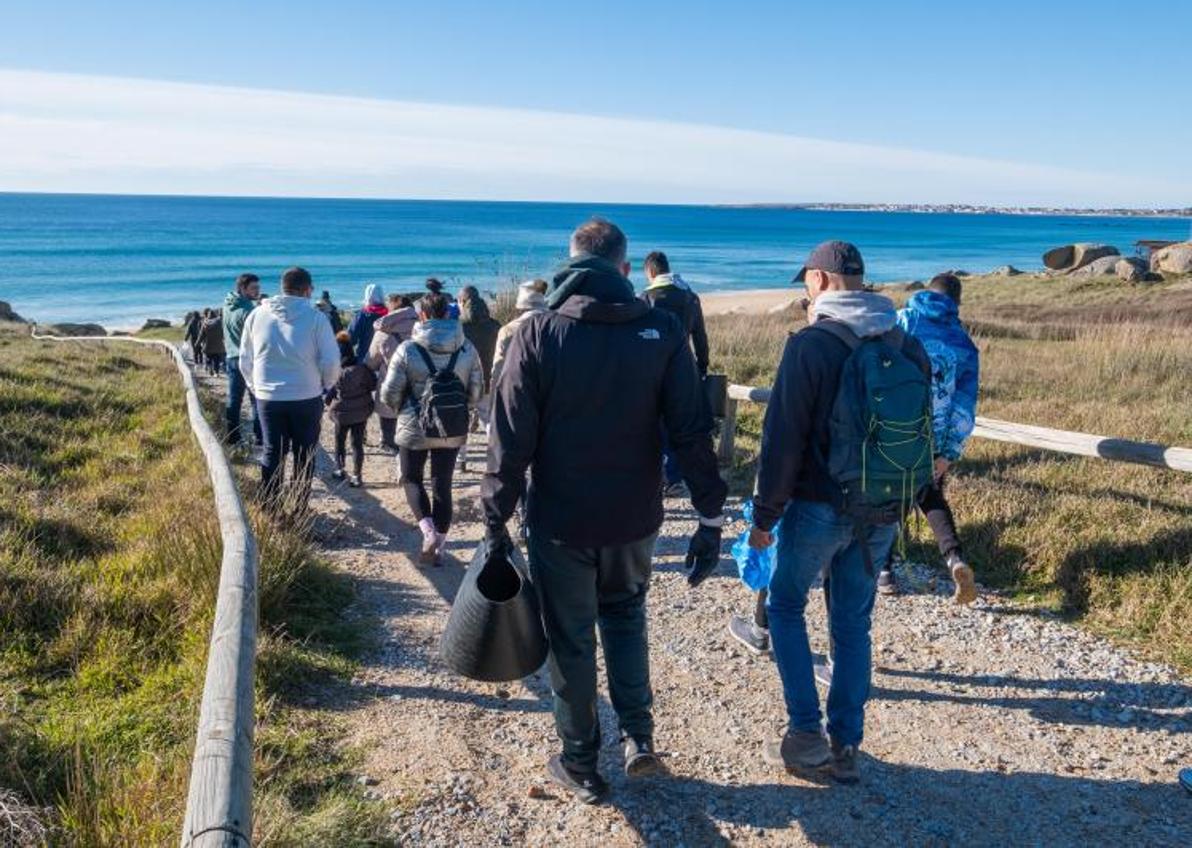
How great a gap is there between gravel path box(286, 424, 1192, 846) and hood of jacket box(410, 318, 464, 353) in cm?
150

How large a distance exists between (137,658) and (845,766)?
313 centimetres

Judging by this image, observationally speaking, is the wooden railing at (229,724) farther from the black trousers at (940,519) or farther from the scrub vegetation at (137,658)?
the black trousers at (940,519)

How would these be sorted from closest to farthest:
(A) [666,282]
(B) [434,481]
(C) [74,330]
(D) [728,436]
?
(B) [434,481] < (A) [666,282] < (D) [728,436] < (C) [74,330]

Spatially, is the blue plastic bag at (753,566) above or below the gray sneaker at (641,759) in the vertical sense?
above

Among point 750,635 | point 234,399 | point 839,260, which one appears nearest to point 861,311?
point 839,260

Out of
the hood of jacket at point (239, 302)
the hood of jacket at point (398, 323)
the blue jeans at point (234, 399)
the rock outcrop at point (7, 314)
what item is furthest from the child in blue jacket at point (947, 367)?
the rock outcrop at point (7, 314)

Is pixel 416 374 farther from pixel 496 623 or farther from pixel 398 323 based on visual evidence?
pixel 496 623

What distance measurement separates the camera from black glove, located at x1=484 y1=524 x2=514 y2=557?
3.25m

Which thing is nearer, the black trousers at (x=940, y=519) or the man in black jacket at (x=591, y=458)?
the man in black jacket at (x=591, y=458)

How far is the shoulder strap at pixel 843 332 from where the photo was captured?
3.26 meters

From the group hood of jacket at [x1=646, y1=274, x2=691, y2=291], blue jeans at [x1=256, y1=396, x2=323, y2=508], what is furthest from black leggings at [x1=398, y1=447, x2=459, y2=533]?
hood of jacket at [x1=646, y1=274, x2=691, y2=291]

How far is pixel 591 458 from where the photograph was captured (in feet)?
10.4

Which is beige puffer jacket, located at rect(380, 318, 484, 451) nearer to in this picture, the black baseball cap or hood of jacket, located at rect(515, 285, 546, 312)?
hood of jacket, located at rect(515, 285, 546, 312)

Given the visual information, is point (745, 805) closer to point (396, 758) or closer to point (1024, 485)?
point (396, 758)
